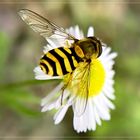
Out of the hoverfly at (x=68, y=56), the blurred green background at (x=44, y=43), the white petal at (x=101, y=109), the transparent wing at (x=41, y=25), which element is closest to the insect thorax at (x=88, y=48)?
the hoverfly at (x=68, y=56)

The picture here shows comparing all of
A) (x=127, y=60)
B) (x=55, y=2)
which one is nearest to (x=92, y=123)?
(x=127, y=60)

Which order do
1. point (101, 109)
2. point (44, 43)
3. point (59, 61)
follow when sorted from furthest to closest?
point (44, 43) < point (101, 109) < point (59, 61)

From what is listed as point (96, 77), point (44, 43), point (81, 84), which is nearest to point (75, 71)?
point (81, 84)

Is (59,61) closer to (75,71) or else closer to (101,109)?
(75,71)

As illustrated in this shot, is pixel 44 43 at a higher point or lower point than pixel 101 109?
higher

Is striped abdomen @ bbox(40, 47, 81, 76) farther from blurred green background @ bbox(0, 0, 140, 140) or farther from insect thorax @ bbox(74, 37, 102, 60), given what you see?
blurred green background @ bbox(0, 0, 140, 140)

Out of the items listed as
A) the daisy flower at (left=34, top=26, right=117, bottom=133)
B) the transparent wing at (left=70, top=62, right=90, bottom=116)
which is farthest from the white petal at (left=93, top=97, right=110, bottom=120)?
the transparent wing at (left=70, top=62, right=90, bottom=116)
